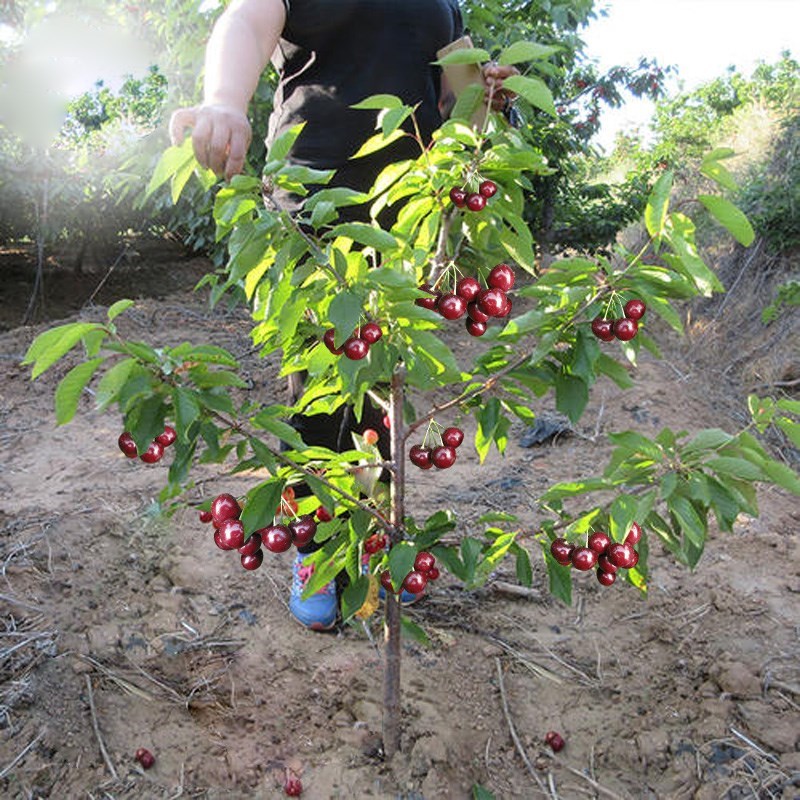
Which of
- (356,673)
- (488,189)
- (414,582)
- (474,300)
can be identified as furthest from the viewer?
(356,673)

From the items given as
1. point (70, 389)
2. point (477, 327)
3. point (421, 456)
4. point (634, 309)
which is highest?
point (634, 309)

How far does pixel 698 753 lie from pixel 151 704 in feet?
4.29

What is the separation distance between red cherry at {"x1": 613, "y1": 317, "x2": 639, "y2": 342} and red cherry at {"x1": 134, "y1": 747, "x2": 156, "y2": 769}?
4.35ft

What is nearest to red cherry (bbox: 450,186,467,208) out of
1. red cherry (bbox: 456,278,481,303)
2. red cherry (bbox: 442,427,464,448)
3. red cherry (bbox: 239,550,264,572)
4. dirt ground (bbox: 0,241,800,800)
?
red cherry (bbox: 456,278,481,303)

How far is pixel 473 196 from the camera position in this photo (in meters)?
1.09

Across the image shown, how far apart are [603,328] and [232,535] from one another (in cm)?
69

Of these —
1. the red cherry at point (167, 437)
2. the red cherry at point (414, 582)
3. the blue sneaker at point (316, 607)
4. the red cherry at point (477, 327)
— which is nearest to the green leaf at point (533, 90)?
the red cherry at point (477, 327)

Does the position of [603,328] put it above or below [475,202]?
below

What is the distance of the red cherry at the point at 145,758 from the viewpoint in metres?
1.51

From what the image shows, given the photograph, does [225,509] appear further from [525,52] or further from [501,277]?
[525,52]

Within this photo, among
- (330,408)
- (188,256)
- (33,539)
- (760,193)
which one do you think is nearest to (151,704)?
(33,539)

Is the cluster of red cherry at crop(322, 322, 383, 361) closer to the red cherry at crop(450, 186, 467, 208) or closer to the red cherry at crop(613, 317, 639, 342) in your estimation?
the red cherry at crop(450, 186, 467, 208)

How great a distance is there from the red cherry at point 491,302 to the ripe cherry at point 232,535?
0.55 m

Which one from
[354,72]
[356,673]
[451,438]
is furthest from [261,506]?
[354,72]
